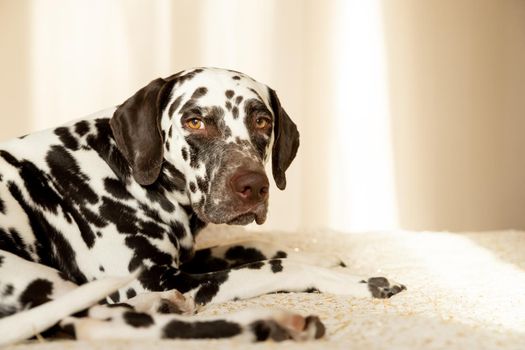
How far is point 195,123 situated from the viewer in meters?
3.10

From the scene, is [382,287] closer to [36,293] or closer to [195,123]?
[195,123]

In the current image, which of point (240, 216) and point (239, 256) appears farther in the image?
point (239, 256)

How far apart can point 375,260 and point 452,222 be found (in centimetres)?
308

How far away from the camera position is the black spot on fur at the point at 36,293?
2385 millimetres

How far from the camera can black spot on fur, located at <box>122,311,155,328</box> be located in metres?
2.20

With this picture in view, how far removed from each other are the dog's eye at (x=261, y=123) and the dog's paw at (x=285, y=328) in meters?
1.26

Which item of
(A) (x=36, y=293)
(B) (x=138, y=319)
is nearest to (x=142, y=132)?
(A) (x=36, y=293)

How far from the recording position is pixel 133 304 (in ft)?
8.61

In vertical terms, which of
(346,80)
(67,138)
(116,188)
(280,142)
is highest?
(346,80)

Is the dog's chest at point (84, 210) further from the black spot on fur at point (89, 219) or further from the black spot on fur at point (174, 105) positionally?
the black spot on fur at point (174, 105)

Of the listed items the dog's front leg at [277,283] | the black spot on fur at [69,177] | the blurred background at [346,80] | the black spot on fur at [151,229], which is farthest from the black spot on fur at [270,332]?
the blurred background at [346,80]

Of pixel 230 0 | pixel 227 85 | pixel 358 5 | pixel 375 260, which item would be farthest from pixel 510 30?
pixel 227 85

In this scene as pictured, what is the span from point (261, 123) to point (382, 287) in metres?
0.95

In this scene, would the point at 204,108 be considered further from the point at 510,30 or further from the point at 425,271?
the point at 510,30
